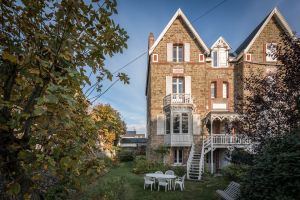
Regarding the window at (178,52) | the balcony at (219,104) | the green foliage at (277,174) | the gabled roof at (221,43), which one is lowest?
the green foliage at (277,174)

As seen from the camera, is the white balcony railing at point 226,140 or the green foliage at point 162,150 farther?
the green foliage at point 162,150

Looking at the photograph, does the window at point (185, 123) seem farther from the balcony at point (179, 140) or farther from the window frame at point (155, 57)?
the window frame at point (155, 57)

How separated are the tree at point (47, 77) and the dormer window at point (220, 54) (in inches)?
842

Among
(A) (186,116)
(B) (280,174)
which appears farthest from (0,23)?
(A) (186,116)

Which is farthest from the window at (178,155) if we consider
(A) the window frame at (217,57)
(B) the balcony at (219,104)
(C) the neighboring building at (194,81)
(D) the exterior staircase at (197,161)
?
(A) the window frame at (217,57)

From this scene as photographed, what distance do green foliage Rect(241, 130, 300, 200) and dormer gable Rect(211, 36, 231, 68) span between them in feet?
58.6

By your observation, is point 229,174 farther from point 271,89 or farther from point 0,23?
point 0,23

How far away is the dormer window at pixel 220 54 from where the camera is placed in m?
23.2

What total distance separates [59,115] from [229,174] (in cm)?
1301

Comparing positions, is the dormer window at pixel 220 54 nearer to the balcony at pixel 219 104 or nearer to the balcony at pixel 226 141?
the balcony at pixel 219 104

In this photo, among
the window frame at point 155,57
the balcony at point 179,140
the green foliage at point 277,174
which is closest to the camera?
the green foliage at point 277,174

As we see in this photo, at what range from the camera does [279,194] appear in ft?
15.8

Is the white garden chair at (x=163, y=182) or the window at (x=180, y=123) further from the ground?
the window at (x=180, y=123)

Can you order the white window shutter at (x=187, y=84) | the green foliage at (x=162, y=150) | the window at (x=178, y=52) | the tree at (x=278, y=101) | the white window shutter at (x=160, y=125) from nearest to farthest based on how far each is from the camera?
the tree at (x=278, y=101)
the green foliage at (x=162, y=150)
the white window shutter at (x=160, y=125)
the white window shutter at (x=187, y=84)
the window at (x=178, y=52)
